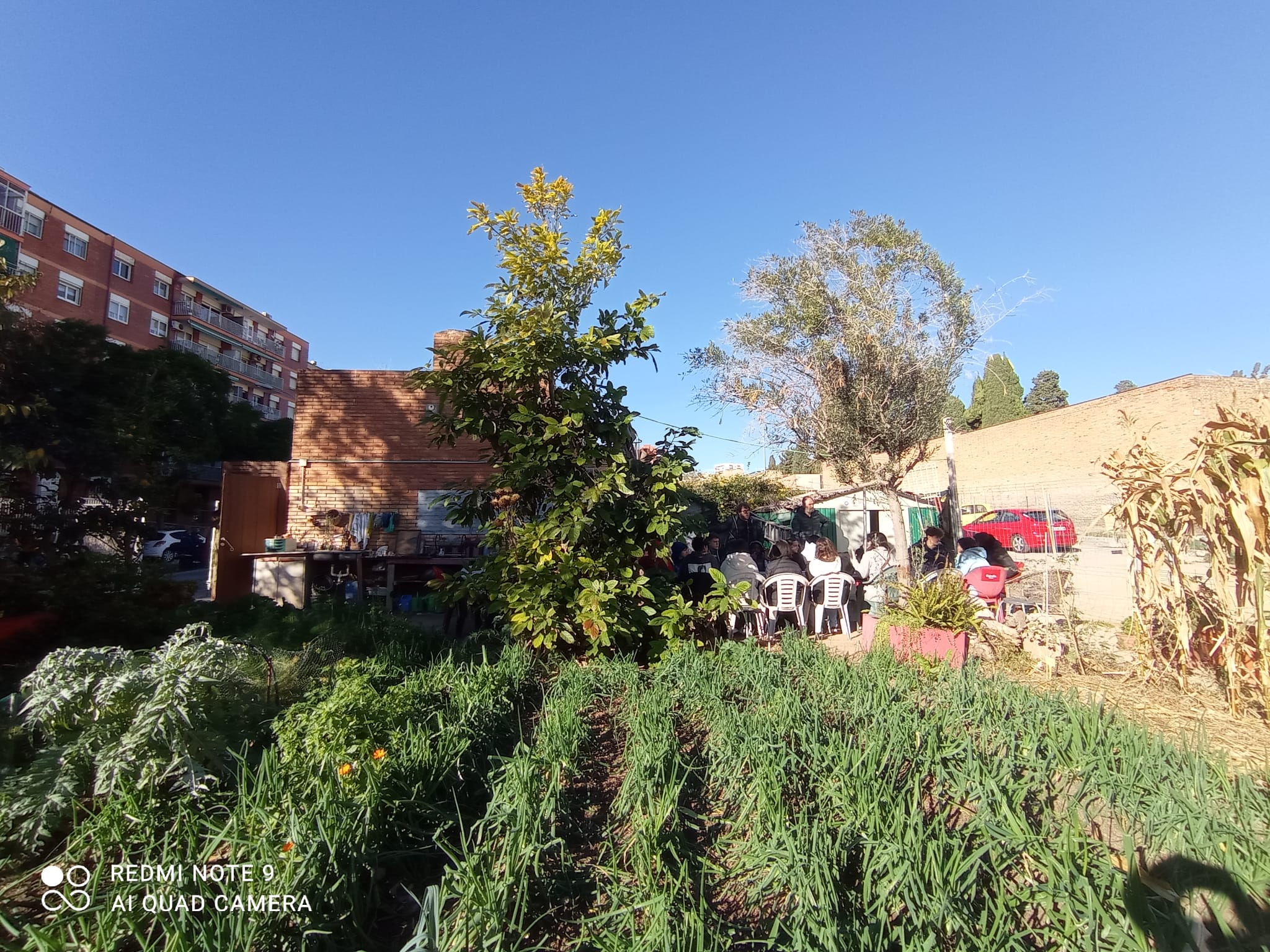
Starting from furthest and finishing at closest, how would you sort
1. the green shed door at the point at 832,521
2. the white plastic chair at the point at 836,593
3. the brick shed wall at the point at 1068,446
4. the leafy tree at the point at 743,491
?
the brick shed wall at the point at 1068,446 < the leafy tree at the point at 743,491 < the green shed door at the point at 832,521 < the white plastic chair at the point at 836,593

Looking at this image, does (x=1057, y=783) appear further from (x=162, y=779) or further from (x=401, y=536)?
(x=401, y=536)

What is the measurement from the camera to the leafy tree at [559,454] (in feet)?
15.4

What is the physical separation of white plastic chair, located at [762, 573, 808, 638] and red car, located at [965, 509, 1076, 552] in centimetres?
1046

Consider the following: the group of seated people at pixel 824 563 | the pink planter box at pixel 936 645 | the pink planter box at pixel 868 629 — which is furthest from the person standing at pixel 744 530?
the pink planter box at pixel 936 645

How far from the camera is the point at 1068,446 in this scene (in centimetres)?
2334

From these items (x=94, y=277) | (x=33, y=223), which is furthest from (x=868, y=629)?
(x=94, y=277)

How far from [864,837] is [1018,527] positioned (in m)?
18.6

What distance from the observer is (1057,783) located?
2.81m

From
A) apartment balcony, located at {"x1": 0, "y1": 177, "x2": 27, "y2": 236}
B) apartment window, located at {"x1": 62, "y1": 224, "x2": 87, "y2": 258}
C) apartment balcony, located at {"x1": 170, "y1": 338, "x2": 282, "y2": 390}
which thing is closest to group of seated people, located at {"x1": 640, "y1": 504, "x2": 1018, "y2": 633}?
apartment balcony, located at {"x1": 0, "y1": 177, "x2": 27, "y2": 236}

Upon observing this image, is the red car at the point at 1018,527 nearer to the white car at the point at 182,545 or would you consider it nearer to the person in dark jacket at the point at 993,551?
the person in dark jacket at the point at 993,551

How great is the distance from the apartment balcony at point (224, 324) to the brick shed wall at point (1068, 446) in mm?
43003

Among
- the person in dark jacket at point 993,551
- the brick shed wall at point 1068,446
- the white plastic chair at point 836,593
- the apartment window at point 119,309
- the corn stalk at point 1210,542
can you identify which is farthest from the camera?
the apartment window at point 119,309

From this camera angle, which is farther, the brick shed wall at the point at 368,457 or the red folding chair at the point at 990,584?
the brick shed wall at the point at 368,457

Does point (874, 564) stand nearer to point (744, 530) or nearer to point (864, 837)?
point (744, 530)
